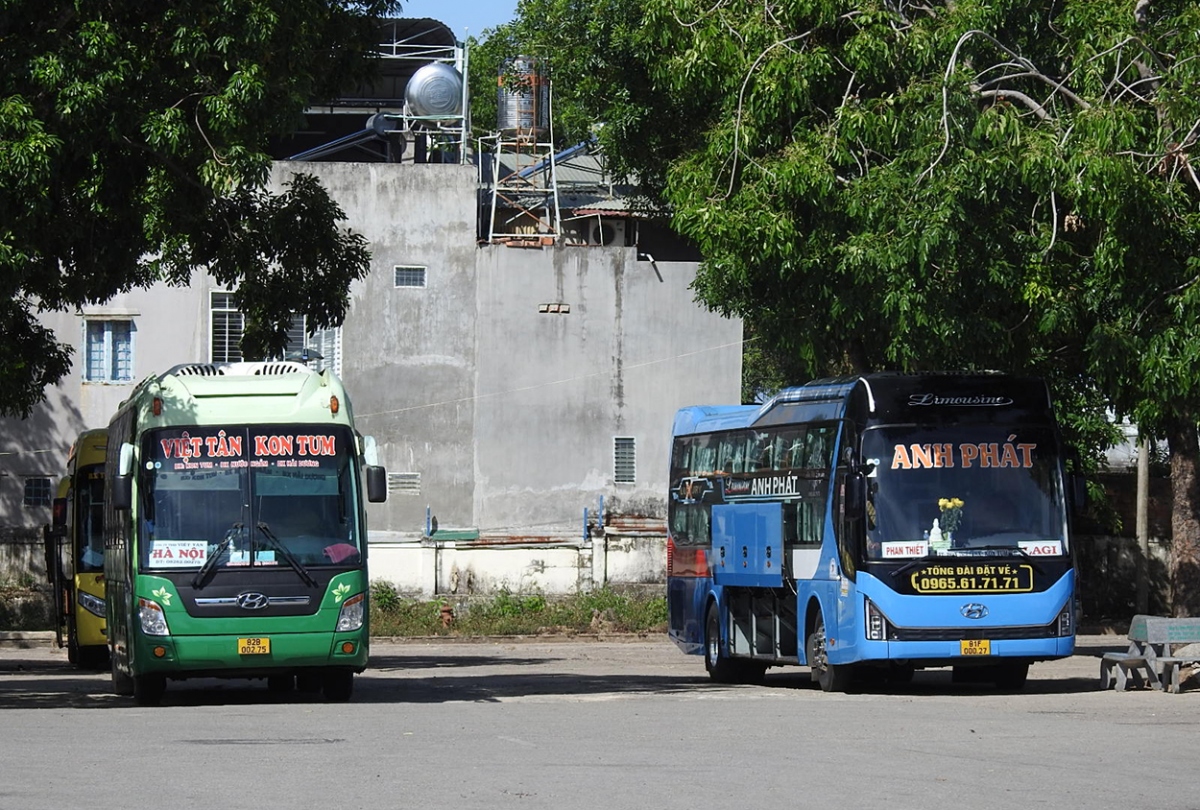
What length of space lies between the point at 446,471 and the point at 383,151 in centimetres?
988

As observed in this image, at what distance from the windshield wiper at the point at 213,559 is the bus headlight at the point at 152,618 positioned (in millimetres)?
416

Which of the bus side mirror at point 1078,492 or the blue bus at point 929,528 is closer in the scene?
the blue bus at point 929,528

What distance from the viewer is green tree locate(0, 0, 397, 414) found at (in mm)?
18062

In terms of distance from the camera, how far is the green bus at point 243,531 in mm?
18062

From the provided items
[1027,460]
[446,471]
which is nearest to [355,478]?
[1027,460]

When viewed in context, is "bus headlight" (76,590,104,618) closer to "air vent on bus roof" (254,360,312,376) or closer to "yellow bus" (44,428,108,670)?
"yellow bus" (44,428,108,670)

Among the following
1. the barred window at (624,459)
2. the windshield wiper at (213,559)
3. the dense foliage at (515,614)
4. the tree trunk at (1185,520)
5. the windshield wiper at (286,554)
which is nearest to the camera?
the windshield wiper at (213,559)

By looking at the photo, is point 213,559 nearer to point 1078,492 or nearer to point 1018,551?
point 1018,551

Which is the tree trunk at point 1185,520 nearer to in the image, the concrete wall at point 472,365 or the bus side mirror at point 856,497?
the bus side mirror at point 856,497

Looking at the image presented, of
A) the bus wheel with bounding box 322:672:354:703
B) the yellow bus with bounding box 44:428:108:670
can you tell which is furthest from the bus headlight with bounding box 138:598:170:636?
the yellow bus with bounding box 44:428:108:670

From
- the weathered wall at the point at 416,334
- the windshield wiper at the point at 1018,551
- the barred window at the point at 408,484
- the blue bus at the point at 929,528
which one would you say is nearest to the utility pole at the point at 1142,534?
the weathered wall at the point at 416,334

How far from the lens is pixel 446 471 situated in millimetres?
43312

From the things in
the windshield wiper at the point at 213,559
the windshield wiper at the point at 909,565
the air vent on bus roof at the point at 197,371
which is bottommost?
the windshield wiper at the point at 909,565

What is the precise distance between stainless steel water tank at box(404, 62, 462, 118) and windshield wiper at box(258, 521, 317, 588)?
2803 centimetres
